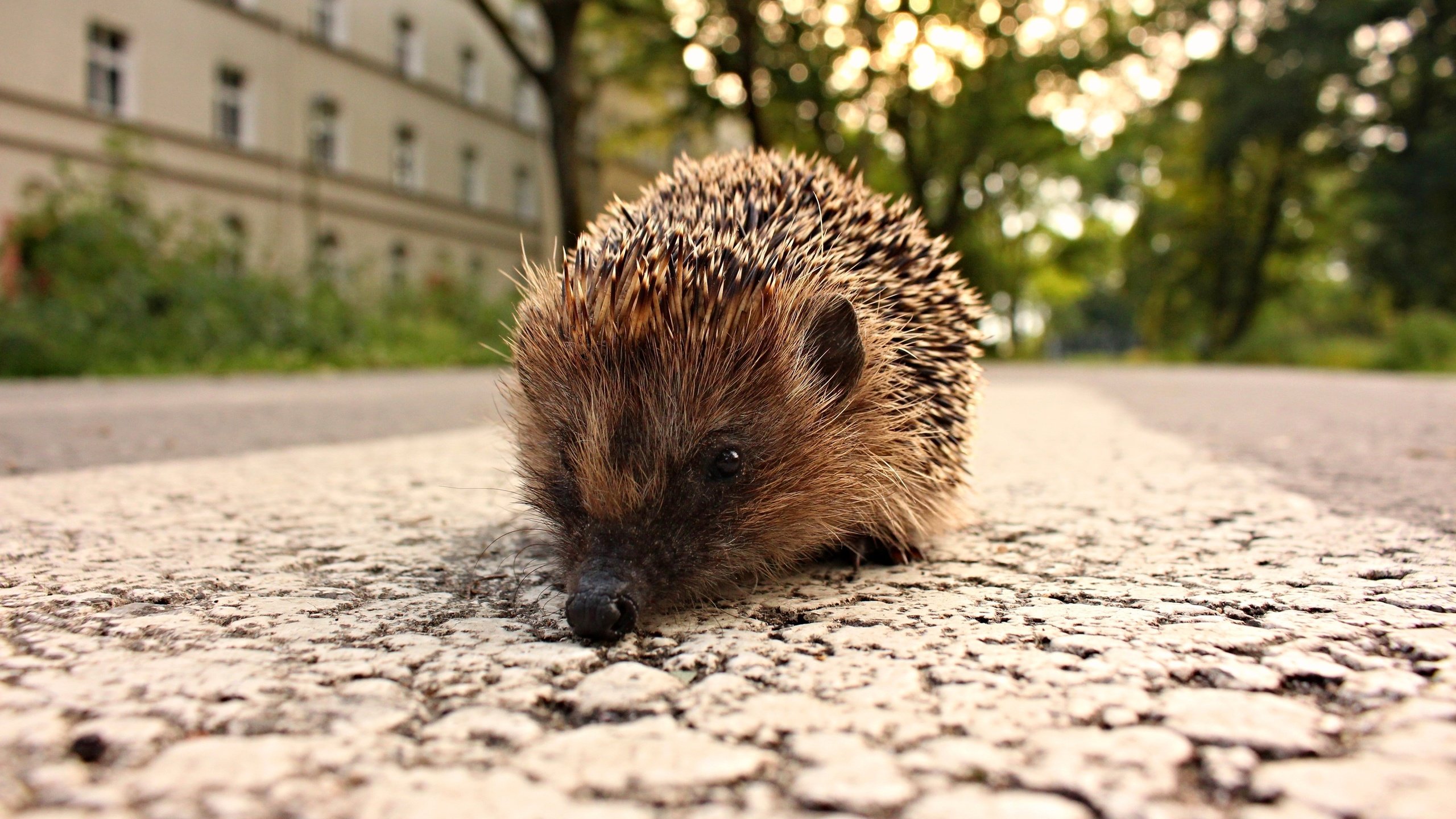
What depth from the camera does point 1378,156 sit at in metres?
29.4

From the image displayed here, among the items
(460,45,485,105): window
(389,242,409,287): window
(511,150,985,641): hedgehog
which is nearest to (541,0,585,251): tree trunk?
(389,242,409,287): window

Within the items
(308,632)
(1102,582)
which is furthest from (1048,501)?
(308,632)

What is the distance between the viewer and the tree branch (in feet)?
60.8

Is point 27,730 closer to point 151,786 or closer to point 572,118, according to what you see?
point 151,786

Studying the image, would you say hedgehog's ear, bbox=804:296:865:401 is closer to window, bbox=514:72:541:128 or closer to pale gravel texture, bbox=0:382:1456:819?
pale gravel texture, bbox=0:382:1456:819

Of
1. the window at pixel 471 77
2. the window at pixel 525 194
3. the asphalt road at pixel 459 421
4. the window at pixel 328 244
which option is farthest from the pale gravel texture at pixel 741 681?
the window at pixel 525 194

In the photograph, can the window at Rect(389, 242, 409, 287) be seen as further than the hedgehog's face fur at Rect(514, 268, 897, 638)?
Yes

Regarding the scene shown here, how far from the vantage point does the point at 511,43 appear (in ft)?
62.0

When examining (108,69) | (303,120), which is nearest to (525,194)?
(303,120)

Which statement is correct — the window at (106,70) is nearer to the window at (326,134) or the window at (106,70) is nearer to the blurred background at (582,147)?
the blurred background at (582,147)

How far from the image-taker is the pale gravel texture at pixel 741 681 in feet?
3.86

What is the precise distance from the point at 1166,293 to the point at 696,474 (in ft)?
138

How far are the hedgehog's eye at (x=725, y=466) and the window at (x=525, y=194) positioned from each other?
3695cm

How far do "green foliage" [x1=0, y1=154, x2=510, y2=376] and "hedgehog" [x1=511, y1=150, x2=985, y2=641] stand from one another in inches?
431
